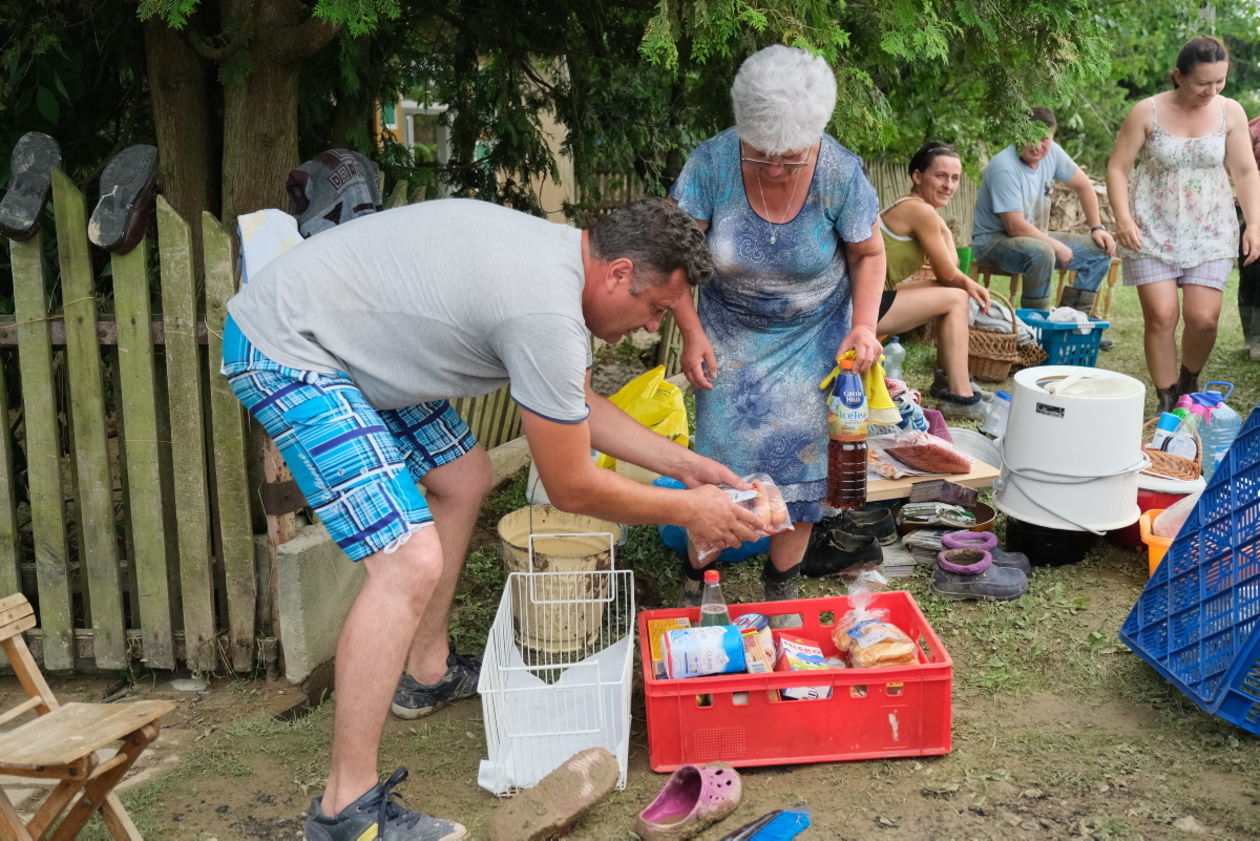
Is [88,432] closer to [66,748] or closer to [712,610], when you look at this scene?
[66,748]

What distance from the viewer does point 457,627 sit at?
417 centimetres

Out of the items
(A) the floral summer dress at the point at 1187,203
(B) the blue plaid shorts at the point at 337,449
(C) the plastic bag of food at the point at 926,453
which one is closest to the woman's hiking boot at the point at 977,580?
(C) the plastic bag of food at the point at 926,453

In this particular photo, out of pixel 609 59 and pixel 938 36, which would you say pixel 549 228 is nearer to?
pixel 938 36

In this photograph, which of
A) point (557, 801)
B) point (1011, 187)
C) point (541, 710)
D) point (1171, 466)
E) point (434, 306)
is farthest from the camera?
point (1011, 187)

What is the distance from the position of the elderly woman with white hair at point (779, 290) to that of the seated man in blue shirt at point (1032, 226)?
500cm

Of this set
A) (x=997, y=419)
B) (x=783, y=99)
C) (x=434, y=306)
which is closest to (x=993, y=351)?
(x=997, y=419)

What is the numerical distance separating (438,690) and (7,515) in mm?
1615

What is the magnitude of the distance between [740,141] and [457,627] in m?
2.05

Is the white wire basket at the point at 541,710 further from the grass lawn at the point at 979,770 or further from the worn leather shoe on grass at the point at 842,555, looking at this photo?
the worn leather shoe on grass at the point at 842,555

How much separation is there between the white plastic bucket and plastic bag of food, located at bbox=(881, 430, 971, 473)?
374mm

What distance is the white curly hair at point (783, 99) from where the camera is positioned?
325cm

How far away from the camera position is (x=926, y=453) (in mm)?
4844

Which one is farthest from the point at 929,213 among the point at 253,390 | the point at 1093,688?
the point at 253,390

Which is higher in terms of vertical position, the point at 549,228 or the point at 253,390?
the point at 549,228
